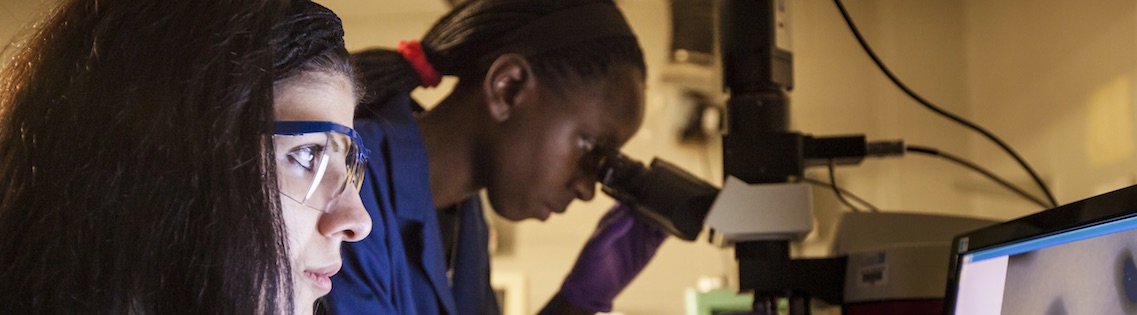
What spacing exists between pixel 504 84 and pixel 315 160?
2.22 ft

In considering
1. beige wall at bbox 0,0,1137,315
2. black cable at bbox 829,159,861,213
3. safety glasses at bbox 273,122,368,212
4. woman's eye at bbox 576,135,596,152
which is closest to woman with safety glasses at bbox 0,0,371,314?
safety glasses at bbox 273,122,368,212

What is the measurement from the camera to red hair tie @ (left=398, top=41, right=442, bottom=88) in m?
1.41

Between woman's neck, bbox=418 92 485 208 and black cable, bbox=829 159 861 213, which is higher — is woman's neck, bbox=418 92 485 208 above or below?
above

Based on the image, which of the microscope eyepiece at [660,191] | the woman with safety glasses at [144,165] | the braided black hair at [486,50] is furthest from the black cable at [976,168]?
the woman with safety glasses at [144,165]

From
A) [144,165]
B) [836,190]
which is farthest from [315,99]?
[836,190]

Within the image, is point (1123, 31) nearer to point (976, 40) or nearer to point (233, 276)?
point (976, 40)

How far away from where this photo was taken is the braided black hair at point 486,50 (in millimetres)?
1416

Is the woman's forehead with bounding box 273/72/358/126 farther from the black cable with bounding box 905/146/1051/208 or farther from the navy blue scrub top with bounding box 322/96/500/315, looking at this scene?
the black cable with bounding box 905/146/1051/208

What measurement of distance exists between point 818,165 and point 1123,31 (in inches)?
14.9

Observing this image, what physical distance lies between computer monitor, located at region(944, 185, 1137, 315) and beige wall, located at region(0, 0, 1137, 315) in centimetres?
43

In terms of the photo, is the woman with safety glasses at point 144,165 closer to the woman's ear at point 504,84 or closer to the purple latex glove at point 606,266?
the woman's ear at point 504,84

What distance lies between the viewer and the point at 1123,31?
122cm

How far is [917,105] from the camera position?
1662mm

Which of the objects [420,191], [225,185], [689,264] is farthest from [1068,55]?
[225,185]
